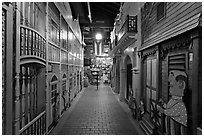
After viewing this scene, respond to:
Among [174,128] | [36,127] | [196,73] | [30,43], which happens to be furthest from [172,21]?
[36,127]

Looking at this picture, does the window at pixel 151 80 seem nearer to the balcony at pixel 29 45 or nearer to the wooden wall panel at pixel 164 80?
the wooden wall panel at pixel 164 80

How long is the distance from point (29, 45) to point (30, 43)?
7 centimetres

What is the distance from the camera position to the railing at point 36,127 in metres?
3.26

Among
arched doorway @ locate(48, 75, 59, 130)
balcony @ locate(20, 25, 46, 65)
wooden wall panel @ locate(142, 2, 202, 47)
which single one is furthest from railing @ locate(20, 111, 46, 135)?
wooden wall panel @ locate(142, 2, 202, 47)

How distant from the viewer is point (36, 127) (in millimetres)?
3793

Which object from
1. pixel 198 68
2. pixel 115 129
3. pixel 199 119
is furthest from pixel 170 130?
pixel 115 129

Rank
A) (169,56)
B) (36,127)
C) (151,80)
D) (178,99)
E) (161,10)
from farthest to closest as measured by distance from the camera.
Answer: (151,80) → (161,10) → (36,127) → (169,56) → (178,99)

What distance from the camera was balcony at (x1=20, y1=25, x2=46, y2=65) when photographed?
300 cm

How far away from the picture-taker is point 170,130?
3410mm

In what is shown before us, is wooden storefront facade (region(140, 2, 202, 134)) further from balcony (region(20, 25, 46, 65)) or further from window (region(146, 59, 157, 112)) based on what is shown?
balcony (region(20, 25, 46, 65))

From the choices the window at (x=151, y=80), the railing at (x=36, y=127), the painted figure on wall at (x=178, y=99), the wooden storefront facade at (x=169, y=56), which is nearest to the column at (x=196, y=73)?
the wooden storefront facade at (x=169, y=56)

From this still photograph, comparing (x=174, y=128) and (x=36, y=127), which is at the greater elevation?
(x=174, y=128)

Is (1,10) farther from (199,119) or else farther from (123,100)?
(123,100)

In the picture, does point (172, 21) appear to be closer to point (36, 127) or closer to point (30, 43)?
point (30, 43)
